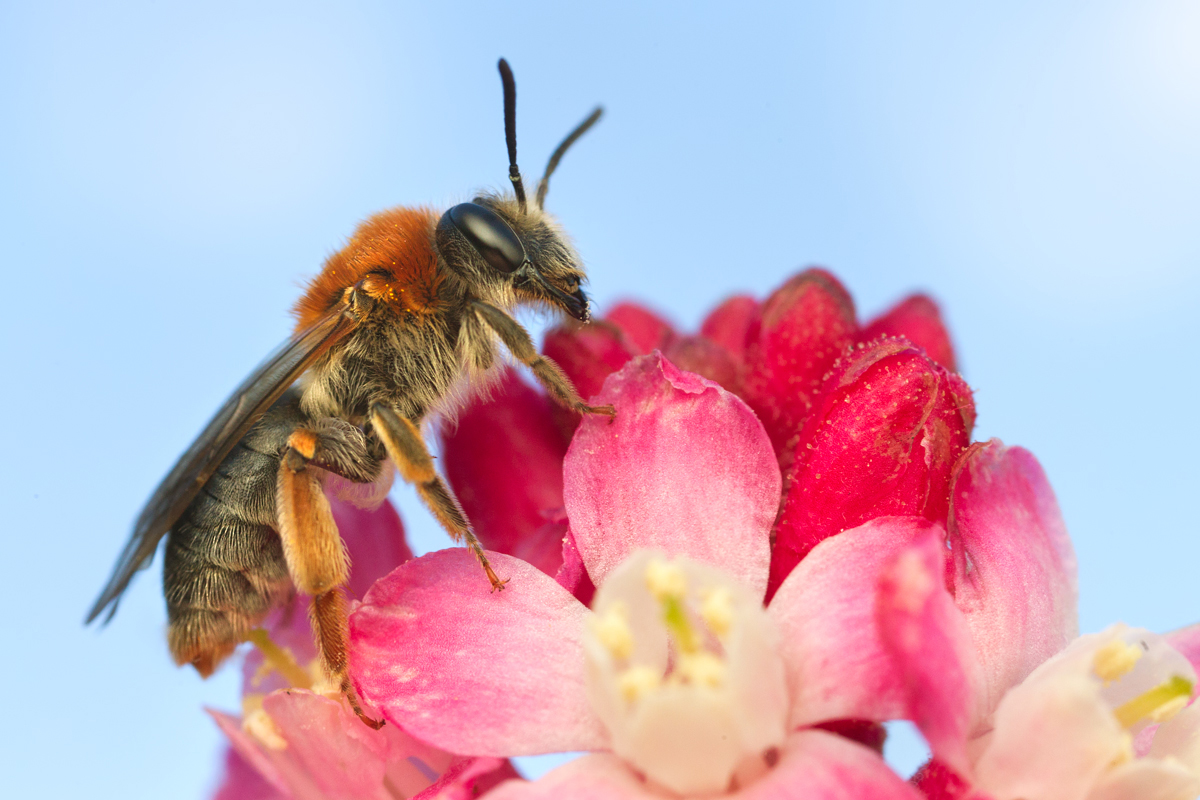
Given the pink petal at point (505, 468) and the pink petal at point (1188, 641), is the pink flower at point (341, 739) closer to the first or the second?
the pink petal at point (505, 468)

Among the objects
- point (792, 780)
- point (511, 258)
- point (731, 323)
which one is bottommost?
point (792, 780)

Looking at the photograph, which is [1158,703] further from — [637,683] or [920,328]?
[920,328]

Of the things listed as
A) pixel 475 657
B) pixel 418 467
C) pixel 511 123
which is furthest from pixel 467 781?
pixel 511 123

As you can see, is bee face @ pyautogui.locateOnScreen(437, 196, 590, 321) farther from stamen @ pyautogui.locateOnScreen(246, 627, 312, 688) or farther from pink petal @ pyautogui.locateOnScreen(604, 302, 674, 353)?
stamen @ pyautogui.locateOnScreen(246, 627, 312, 688)

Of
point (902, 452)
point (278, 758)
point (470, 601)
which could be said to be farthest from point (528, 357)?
point (278, 758)

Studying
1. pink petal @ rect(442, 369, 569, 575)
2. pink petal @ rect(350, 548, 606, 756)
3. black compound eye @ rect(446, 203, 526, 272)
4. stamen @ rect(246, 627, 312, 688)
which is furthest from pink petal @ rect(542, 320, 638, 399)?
stamen @ rect(246, 627, 312, 688)

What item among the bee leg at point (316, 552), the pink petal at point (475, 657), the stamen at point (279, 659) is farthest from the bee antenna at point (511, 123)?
the stamen at point (279, 659)
